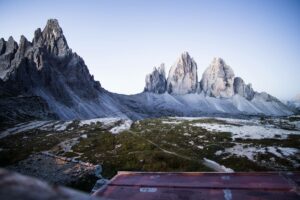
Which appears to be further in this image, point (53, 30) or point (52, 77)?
point (53, 30)

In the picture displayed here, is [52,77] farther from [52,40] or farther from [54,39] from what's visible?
[54,39]

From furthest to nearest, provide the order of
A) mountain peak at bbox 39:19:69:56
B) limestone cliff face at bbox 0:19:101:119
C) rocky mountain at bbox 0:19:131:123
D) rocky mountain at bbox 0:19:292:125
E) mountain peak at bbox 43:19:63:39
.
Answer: mountain peak at bbox 43:19:63:39 < mountain peak at bbox 39:19:69:56 < limestone cliff face at bbox 0:19:101:119 < rocky mountain at bbox 0:19:131:123 < rocky mountain at bbox 0:19:292:125

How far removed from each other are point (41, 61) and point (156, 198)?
136961 mm

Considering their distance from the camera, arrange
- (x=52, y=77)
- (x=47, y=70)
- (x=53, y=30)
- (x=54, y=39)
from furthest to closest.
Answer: (x=53, y=30) → (x=54, y=39) → (x=47, y=70) → (x=52, y=77)

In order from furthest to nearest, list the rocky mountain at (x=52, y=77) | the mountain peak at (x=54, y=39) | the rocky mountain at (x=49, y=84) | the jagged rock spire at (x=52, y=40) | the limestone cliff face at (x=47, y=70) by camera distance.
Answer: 1. the mountain peak at (x=54, y=39)
2. the jagged rock spire at (x=52, y=40)
3. the limestone cliff face at (x=47, y=70)
4. the rocky mountain at (x=52, y=77)
5. the rocky mountain at (x=49, y=84)

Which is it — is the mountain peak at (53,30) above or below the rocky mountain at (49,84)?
above

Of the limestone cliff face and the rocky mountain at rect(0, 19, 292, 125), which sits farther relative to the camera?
the limestone cliff face

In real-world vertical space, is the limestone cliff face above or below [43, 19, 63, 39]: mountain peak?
below

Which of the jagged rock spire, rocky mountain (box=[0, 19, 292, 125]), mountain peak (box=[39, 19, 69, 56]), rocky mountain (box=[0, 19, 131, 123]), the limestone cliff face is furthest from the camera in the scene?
mountain peak (box=[39, 19, 69, 56])

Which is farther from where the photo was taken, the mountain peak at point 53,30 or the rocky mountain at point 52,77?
the mountain peak at point 53,30

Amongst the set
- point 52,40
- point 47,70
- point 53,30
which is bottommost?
point 47,70

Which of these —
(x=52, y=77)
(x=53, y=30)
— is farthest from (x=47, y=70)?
(x=53, y=30)

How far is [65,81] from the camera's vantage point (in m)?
138

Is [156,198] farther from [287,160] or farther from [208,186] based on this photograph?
[287,160]
